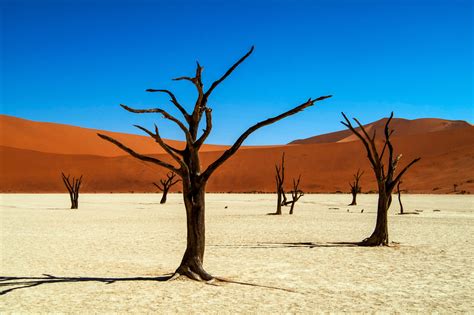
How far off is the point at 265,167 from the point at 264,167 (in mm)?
161

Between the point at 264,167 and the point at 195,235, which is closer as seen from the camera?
the point at 195,235

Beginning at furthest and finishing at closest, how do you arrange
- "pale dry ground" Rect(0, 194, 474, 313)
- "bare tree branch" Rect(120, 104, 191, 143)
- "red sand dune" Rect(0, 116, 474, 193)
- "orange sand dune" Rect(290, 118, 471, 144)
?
"orange sand dune" Rect(290, 118, 471, 144)
"red sand dune" Rect(0, 116, 474, 193)
"bare tree branch" Rect(120, 104, 191, 143)
"pale dry ground" Rect(0, 194, 474, 313)

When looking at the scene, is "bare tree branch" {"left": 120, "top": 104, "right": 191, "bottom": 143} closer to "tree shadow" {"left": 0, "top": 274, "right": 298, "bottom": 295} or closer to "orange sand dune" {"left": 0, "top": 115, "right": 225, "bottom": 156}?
"tree shadow" {"left": 0, "top": 274, "right": 298, "bottom": 295}

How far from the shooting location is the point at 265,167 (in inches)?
3088

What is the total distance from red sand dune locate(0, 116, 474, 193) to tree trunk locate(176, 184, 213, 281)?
170ft

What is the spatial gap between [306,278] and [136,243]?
6.03 m

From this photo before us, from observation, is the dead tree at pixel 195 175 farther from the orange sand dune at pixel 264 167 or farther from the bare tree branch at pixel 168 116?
the orange sand dune at pixel 264 167

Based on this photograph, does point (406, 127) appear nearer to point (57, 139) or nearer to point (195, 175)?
point (57, 139)

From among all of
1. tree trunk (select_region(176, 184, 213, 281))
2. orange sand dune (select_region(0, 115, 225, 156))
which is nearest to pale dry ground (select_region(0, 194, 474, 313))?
tree trunk (select_region(176, 184, 213, 281))

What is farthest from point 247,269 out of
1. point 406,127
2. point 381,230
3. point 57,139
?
point 406,127

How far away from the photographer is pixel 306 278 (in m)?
8.53

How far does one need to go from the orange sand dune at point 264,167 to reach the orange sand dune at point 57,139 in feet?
40.1

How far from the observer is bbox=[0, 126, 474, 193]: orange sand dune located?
210 ft

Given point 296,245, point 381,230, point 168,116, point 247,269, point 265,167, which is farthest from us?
point 265,167
